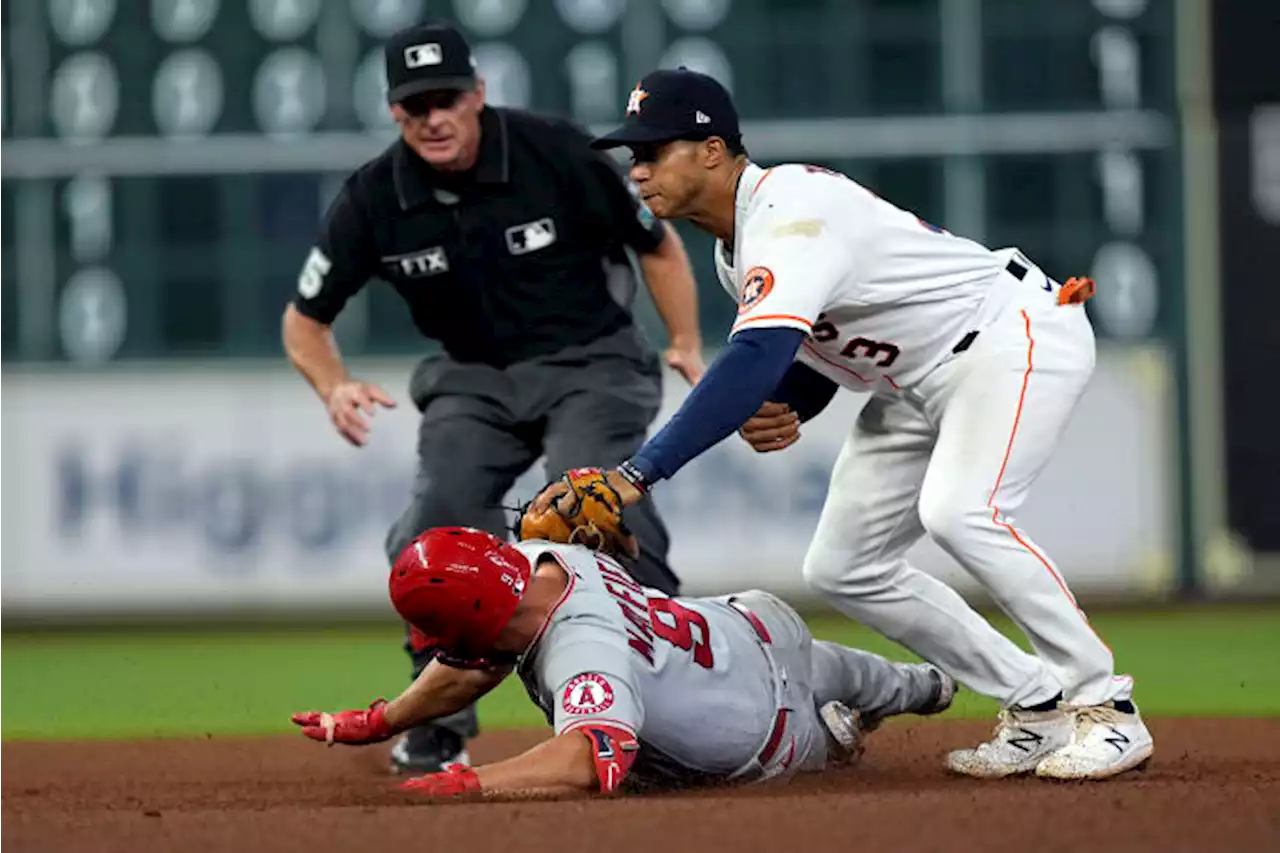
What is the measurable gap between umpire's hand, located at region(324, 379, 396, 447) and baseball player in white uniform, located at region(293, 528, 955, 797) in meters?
1.26

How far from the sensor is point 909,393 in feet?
17.1

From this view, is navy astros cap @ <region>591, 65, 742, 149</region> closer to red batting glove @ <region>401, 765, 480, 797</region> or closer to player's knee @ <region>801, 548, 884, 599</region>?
player's knee @ <region>801, 548, 884, 599</region>

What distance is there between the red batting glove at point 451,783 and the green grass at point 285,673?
257 centimetres

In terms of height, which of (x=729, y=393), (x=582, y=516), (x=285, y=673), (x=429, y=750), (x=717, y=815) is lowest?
(x=285, y=673)

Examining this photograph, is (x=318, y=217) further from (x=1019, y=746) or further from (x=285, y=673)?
(x=1019, y=746)

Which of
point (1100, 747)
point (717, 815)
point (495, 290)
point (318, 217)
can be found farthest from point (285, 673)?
point (717, 815)

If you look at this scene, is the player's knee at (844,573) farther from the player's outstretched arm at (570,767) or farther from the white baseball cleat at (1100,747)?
the player's outstretched arm at (570,767)

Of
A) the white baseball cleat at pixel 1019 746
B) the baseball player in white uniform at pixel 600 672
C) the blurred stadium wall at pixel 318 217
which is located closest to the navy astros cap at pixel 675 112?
the baseball player in white uniform at pixel 600 672

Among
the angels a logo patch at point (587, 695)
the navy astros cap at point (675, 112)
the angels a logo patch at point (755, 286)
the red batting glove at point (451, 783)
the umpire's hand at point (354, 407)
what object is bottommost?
the red batting glove at point (451, 783)

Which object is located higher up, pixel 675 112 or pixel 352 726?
pixel 675 112

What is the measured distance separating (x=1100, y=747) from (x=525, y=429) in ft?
6.28

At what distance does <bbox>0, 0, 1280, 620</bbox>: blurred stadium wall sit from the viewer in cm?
1203

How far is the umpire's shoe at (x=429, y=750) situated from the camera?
593cm

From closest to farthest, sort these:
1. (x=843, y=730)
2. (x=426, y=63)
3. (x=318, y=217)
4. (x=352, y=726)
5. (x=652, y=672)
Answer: (x=652, y=672) < (x=352, y=726) < (x=843, y=730) < (x=426, y=63) < (x=318, y=217)
